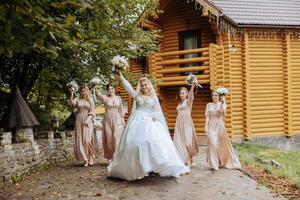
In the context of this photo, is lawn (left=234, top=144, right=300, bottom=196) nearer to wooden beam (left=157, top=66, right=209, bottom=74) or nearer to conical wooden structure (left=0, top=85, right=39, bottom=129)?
wooden beam (left=157, top=66, right=209, bottom=74)

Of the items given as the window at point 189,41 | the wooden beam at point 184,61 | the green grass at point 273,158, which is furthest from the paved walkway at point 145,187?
the window at point 189,41

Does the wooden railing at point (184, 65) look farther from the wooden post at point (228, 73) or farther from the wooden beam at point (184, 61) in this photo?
the wooden post at point (228, 73)

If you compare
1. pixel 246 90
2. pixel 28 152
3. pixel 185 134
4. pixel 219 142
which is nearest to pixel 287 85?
pixel 246 90

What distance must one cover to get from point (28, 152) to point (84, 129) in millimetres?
1673

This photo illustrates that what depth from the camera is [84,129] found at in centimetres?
1377

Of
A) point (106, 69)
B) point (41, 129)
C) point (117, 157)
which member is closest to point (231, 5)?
point (106, 69)

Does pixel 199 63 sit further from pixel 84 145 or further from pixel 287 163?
pixel 84 145

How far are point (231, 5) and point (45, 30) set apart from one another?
A: 15462 millimetres

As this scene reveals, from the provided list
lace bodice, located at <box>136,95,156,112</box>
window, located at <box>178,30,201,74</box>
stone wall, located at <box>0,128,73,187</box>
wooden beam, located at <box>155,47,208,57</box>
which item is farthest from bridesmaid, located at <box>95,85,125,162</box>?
window, located at <box>178,30,201,74</box>

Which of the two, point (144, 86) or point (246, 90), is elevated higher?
point (246, 90)

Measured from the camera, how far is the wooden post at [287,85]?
20.5m

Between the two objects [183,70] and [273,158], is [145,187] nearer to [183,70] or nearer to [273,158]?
[273,158]

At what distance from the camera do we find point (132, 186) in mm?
10203

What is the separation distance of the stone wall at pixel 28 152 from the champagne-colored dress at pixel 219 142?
15.0 feet
